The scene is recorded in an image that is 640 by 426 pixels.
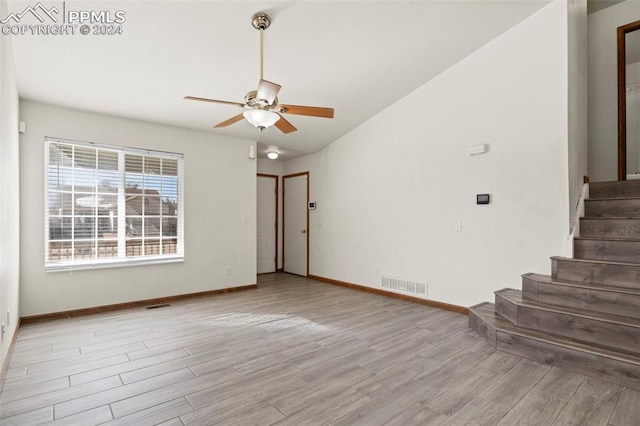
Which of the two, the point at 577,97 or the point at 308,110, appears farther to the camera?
the point at 577,97

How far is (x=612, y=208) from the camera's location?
3602mm

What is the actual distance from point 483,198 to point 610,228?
125cm

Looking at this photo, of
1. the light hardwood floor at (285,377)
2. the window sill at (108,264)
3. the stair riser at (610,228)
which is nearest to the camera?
A: the light hardwood floor at (285,377)

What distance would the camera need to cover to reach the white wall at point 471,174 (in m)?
3.57

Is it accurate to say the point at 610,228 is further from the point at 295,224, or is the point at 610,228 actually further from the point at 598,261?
the point at 295,224

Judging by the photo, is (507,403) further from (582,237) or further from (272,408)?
(582,237)

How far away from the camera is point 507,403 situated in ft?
7.16

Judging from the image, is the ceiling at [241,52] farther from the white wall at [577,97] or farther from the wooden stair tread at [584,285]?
the wooden stair tread at [584,285]

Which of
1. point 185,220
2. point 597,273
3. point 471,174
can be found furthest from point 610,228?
point 185,220

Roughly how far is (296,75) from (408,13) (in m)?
1.39

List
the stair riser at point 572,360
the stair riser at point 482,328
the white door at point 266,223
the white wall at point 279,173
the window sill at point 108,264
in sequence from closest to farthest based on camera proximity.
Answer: the stair riser at point 572,360, the stair riser at point 482,328, the window sill at point 108,264, the white door at point 266,223, the white wall at point 279,173

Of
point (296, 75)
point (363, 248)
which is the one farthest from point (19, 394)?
point (363, 248)

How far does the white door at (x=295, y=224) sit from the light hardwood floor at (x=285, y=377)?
3089mm

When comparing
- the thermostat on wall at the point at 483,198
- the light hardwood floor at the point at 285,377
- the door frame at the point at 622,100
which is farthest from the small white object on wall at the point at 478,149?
the light hardwood floor at the point at 285,377
